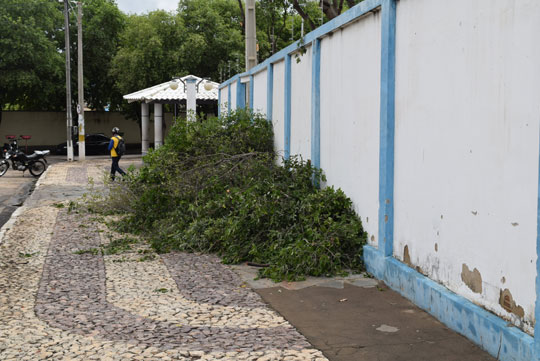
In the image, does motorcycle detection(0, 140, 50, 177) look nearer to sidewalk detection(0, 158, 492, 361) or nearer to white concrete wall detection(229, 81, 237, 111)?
white concrete wall detection(229, 81, 237, 111)

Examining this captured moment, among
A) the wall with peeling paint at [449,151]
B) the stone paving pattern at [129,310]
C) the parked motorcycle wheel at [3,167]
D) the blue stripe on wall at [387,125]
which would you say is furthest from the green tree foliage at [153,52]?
the blue stripe on wall at [387,125]

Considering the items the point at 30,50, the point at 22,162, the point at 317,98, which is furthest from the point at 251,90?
the point at 30,50

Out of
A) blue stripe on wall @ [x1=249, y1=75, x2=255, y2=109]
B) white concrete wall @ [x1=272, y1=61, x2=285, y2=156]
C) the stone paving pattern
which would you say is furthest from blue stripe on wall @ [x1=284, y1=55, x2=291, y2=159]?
blue stripe on wall @ [x1=249, y1=75, x2=255, y2=109]

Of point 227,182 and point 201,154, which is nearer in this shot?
point 227,182

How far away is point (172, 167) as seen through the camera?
9.71 metres

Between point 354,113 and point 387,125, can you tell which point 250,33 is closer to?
point 354,113

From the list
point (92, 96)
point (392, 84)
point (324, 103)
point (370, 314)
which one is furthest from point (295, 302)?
point (92, 96)

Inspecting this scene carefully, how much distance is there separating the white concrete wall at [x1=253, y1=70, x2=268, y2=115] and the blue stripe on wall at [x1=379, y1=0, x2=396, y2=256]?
19.2 ft

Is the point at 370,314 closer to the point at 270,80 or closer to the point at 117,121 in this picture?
the point at 270,80

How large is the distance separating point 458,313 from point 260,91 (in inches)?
334

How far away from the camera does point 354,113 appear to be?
7270 millimetres

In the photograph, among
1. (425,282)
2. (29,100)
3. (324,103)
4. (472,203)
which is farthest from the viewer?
(29,100)

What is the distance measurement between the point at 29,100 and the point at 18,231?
30.9 meters

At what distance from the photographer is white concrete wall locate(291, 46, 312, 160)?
29.9 feet
